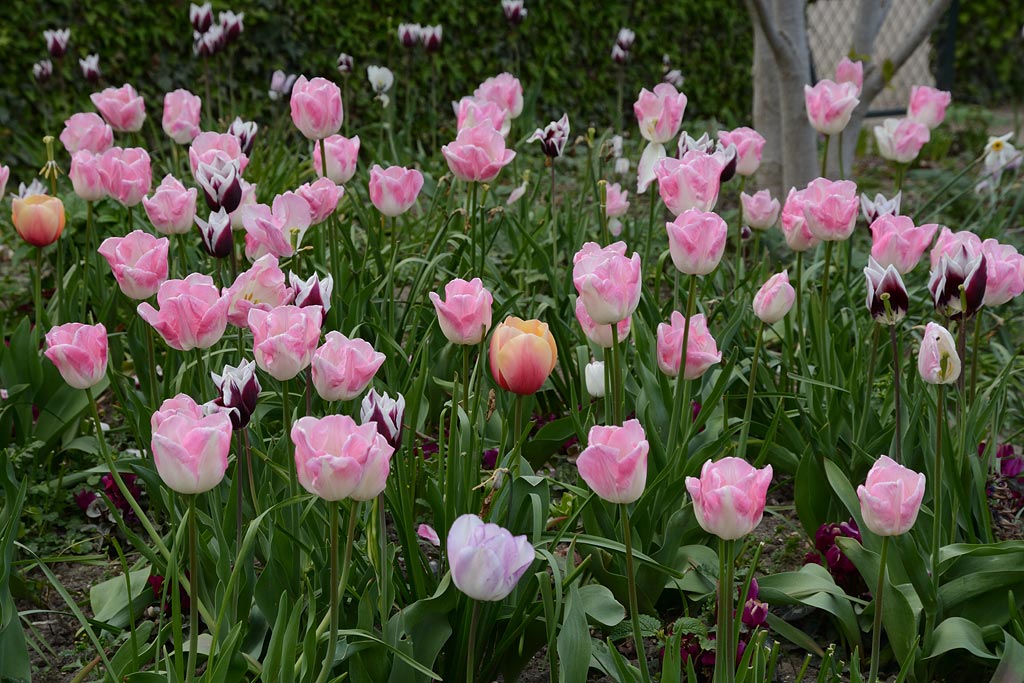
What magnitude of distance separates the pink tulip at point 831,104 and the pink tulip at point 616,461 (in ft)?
5.56

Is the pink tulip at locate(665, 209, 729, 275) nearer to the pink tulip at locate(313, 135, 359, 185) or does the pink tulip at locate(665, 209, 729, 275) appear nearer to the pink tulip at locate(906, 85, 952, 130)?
the pink tulip at locate(313, 135, 359, 185)

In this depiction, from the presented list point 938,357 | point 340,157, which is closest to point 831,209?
point 938,357

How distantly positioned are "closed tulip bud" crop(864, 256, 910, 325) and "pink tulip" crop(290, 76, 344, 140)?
4.18 ft

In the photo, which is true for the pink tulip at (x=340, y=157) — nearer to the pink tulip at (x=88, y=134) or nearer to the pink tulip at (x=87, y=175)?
the pink tulip at (x=87, y=175)

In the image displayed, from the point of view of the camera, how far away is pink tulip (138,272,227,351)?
1482mm

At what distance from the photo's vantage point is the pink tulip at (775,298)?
1807mm

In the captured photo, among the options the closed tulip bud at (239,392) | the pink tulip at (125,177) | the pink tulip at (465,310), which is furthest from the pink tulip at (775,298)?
the pink tulip at (125,177)

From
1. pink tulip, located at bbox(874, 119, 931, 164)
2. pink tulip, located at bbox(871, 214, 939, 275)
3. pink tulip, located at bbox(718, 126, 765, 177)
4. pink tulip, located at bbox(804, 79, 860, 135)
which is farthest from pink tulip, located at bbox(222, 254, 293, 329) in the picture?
pink tulip, located at bbox(874, 119, 931, 164)

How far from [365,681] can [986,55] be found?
1079cm

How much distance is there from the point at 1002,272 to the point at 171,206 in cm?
143

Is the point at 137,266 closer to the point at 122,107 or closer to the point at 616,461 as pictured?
the point at 616,461

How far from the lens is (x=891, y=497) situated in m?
1.29

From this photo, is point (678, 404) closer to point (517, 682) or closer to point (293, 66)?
point (517, 682)

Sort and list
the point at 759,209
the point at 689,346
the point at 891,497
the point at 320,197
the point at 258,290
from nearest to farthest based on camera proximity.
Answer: the point at 891,497
the point at 258,290
the point at 689,346
the point at 320,197
the point at 759,209
